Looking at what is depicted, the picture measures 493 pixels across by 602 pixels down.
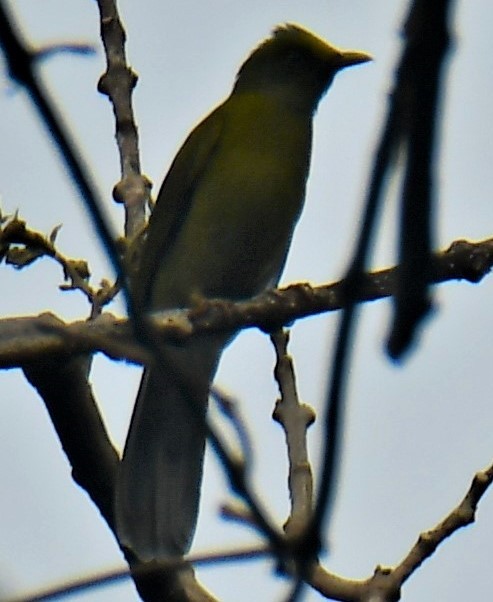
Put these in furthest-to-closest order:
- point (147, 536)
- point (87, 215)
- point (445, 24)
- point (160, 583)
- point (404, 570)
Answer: point (147, 536)
point (160, 583)
point (404, 570)
point (87, 215)
point (445, 24)

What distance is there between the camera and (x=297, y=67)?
614 centimetres

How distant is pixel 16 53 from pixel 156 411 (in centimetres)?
424

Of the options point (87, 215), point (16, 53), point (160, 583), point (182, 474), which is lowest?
point (182, 474)

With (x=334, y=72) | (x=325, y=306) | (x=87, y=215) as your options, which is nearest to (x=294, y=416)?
(x=325, y=306)

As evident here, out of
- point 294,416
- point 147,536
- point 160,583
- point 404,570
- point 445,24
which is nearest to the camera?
point 445,24

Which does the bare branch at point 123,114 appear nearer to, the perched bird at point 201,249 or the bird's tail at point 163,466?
the perched bird at point 201,249

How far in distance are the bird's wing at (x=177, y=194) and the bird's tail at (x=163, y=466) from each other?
15.2 inches

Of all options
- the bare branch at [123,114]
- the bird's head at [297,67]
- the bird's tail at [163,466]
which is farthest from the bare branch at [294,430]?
the bird's head at [297,67]

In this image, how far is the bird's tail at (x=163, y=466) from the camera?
13.8ft

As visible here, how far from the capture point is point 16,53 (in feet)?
2.34

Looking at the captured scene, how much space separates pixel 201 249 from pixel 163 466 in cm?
99

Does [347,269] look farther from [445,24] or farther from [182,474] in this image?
[182,474]

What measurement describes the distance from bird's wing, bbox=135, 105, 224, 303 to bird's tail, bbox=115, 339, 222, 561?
15.2 inches

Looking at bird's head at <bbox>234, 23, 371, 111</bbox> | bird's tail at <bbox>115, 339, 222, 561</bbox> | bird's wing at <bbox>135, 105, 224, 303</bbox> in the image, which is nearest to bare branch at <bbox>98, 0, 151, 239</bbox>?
bird's wing at <bbox>135, 105, 224, 303</bbox>
